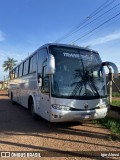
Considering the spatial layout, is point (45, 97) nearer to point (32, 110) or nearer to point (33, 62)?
point (32, 110)

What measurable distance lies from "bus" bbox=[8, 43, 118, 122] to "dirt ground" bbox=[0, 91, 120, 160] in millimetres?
553

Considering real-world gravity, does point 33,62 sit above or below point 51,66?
above

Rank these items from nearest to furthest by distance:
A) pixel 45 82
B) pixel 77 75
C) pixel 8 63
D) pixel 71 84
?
pixel 71 84, pixel 77 75, pixel 45 82, pixel 8 63

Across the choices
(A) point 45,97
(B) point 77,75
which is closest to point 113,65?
(B) point 77,75

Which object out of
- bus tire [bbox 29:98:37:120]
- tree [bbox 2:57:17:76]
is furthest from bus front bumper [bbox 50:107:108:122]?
tree [bbox 2:57:17:76]

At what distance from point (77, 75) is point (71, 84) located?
0.46 metres

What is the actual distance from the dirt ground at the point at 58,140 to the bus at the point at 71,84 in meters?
0.55

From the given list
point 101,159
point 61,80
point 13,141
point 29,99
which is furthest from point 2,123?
point 101,159

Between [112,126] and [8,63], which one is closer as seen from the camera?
[112,126]

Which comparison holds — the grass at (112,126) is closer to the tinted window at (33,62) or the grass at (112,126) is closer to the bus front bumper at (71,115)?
the bus front bumper at (71,115)

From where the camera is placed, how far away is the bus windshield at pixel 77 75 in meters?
8.00

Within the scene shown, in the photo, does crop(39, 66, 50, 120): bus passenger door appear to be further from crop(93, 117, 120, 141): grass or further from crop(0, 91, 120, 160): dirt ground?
crop(93, 117, 120, 141): grass

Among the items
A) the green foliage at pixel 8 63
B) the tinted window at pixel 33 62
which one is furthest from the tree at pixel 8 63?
the tinted window at pixel 33 62

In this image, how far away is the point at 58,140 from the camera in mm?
7246
